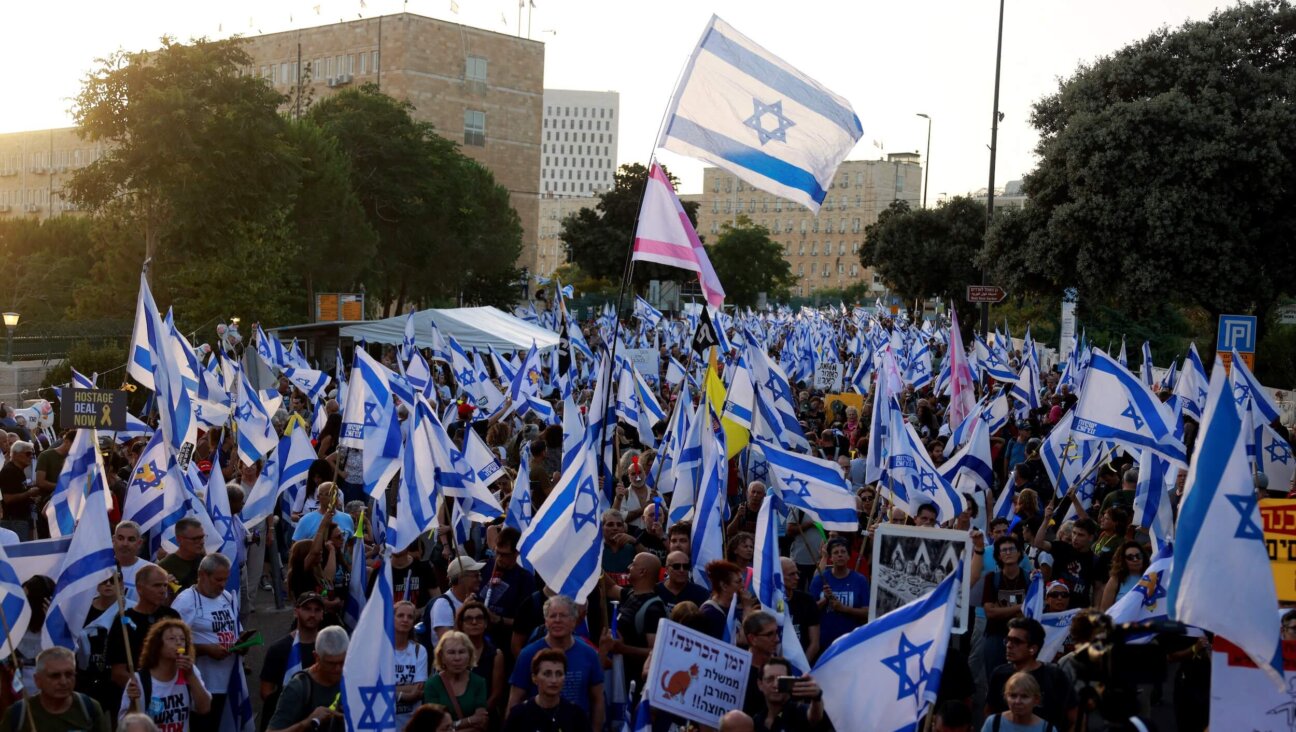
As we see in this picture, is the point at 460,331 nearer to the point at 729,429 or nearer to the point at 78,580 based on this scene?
the point at 729,429

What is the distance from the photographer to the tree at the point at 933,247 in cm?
5784

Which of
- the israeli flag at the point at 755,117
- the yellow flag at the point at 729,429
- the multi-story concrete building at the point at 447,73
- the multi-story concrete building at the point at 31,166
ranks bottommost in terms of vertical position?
the yellow flag at the point at 729,429

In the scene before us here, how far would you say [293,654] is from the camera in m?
7.64

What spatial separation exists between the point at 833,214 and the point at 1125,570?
165206 millimetres

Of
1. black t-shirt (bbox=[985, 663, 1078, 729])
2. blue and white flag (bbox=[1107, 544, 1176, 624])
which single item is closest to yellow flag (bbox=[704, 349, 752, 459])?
blue and white flag (bbox=[1107, 544, 1176, 624])

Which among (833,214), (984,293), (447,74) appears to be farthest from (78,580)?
(833,214)

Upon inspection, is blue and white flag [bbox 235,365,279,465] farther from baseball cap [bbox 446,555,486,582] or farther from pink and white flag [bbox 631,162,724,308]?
pink and white flag [bbox 631,162,724,308]

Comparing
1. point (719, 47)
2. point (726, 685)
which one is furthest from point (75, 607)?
point (719, 47)

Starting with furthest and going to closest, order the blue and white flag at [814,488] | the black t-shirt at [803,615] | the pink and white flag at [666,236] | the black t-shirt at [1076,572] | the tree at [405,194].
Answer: the tree at [405,194]
the blue and white flag at [814,488]
the black t-shirt at [1076,572]
the pink and white flag at [666,236]
the black t-shirt at [803,615]

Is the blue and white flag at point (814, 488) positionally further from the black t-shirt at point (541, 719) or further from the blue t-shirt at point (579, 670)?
the black t-shirt at point (541, 719)

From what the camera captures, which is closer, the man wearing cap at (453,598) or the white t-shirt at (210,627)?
the white t-shirt at (210,627)

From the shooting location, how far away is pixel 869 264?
2633 inches

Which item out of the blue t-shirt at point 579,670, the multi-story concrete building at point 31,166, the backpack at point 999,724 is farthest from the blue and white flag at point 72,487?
the multi-story concrete building at point 31,166

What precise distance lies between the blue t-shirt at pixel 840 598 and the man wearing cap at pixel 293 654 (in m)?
2.97
